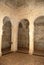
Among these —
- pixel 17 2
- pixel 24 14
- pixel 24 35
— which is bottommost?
pixel 24 35

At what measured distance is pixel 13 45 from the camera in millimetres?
9242

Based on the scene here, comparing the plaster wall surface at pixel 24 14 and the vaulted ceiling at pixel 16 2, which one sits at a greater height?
the vaulted ceiling at pixel 16 2

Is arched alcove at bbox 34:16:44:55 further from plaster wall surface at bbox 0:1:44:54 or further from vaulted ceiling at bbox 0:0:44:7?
vaulted ceiling at bbox 0:0:44:7

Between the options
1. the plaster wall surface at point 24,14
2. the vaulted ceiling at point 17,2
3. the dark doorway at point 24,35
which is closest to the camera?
the plaster wall surface at point 24,14

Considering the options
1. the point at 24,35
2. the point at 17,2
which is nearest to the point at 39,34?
the point at 24,35

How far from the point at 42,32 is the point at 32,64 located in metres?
5.52

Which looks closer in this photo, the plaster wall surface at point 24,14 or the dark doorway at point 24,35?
the plaster wall surface at point 24,14

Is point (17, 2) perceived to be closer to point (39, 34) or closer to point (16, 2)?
point (16, 2)

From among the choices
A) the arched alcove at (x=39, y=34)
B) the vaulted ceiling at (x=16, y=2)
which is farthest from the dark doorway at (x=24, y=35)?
the vaulted ceiling at (x=16, y=2)

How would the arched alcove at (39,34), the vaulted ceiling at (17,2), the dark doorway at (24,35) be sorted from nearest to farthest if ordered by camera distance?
the vaulted ceiling at (17,2), the arched alcove at (39,34), the dark doorway at (24,35)

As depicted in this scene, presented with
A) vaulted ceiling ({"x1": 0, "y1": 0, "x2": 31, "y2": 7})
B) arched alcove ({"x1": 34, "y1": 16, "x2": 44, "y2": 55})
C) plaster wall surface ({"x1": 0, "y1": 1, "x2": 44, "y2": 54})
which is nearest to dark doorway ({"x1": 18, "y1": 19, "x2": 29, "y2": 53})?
arched alcove ({"x1": 34, "y1": 16, "x2": 44, "y2": 55})

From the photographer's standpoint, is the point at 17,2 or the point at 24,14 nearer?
the point at 24,14

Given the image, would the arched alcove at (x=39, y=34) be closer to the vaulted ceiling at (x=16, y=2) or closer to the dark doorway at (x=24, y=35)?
the dark doorway at (x=24, y=35)

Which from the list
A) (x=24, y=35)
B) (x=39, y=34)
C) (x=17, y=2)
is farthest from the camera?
(x=24, y=35)
